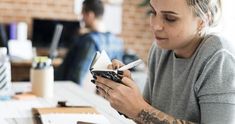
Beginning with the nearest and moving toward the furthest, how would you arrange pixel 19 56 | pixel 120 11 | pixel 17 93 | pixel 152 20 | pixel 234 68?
pixel 234 68 < pixel 152 20 < pixel 17 93 < pixel 19 56 < pixel 120 11

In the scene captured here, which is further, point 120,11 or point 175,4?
point 120,11

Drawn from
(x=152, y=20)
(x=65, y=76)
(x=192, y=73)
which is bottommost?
(x=65, y=76)

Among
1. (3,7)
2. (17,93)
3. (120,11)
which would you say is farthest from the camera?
(120,11)

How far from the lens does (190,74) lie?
4.61ft

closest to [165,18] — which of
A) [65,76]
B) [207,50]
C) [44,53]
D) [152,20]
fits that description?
[152,20]

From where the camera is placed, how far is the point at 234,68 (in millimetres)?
1283

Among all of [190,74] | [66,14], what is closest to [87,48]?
[190,74]

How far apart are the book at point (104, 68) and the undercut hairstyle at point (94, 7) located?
77.3 inches

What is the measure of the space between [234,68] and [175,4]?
0.28 metres

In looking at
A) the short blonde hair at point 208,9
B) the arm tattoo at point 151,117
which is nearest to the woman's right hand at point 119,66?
the arm tattoo at point 151,117

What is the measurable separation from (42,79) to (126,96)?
678mm

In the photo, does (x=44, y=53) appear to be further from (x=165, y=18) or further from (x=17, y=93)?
(x=165, y=18)

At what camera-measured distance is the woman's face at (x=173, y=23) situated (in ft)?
4.36

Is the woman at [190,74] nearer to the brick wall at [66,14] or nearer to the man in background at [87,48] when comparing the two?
the man in background at [87,48]
